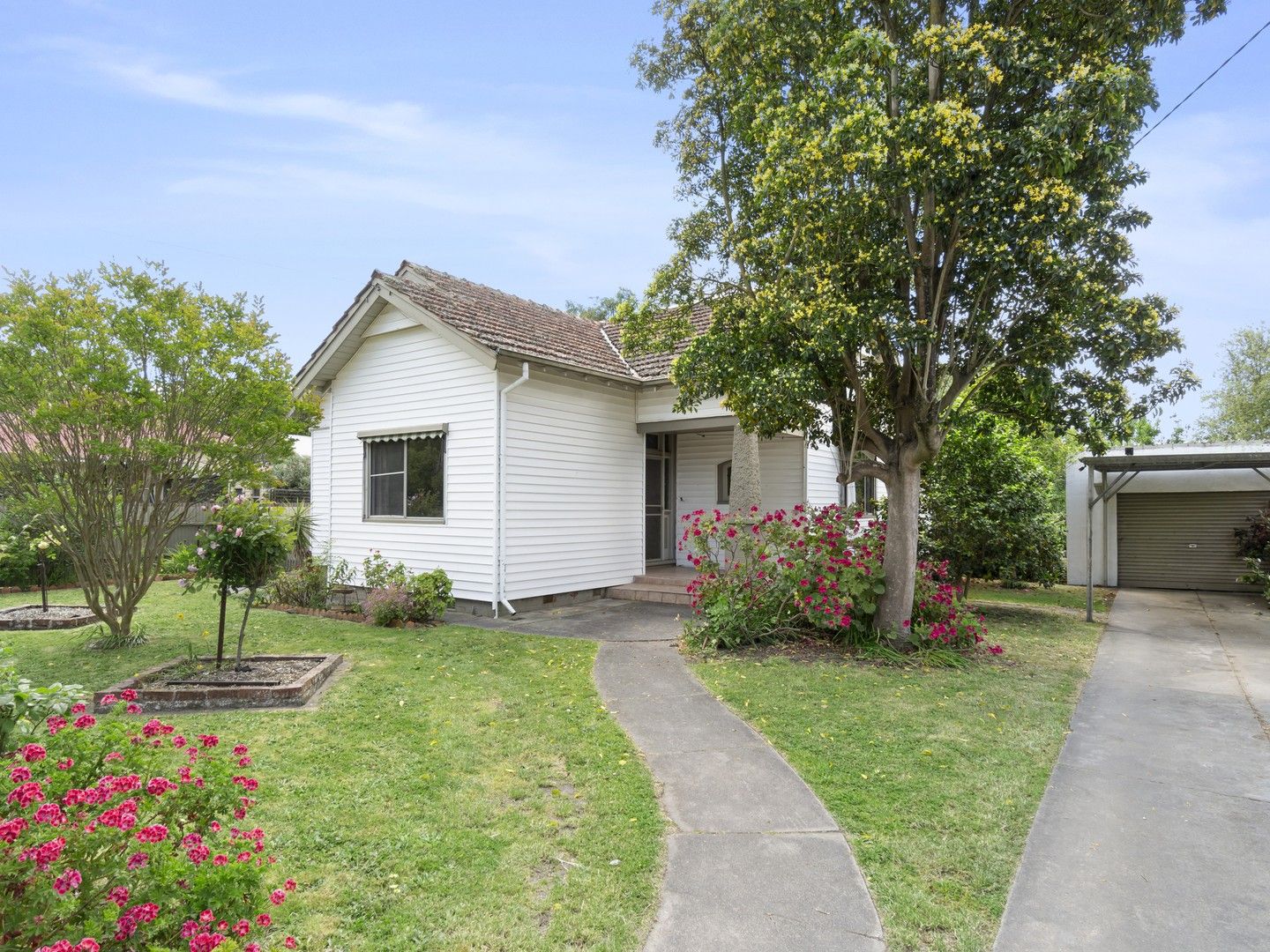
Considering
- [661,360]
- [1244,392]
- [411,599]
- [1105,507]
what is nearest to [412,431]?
[411,599]

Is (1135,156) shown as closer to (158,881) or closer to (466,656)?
(466,656)

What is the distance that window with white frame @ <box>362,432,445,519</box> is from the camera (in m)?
11.3

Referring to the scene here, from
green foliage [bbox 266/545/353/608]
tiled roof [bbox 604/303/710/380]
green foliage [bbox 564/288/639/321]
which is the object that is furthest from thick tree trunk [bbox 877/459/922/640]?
green foliage [bbox 564/288/639/321]

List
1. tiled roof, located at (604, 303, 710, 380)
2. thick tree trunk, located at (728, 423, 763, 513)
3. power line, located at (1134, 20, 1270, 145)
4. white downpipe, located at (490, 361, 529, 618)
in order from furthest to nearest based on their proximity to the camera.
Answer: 1. tiled roof, located at (604, 303, 710, 380)
2. thick tree trunk, located at (728, 423, 763, 513)
3. white downpipe, located at (490, 361, 529, 618)
4. power line, located at (1134, 20, 1270, 145)

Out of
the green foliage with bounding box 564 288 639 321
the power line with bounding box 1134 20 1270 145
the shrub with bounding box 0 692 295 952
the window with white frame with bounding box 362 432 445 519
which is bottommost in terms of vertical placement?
the shrub with bounding box 0 692 295 952

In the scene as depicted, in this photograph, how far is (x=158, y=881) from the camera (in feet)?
6.27

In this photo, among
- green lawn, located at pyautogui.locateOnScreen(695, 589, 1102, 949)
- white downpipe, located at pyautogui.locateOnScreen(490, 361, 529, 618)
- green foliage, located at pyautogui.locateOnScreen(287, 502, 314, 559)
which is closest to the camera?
green lawn, located at pyautogui.locateOnScreen(695, 589, 1102, 949)

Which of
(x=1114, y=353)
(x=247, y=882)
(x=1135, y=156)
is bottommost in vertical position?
(x=247, y=882)

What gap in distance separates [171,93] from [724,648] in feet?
37.6

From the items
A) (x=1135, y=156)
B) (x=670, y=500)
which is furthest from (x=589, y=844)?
(x=670, y=500)

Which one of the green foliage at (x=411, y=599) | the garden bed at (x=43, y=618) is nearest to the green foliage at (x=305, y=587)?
the green foliage at (x=411, y=599)

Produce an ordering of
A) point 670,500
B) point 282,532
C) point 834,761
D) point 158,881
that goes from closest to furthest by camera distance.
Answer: point 158,881
point 834,761
point 282,532
point 670,500

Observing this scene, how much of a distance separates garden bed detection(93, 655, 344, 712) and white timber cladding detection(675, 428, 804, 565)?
29.4 feet

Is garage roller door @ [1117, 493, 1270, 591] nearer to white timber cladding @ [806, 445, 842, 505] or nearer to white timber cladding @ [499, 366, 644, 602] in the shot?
white timber cladding @ [806, 445, 842, 505]
